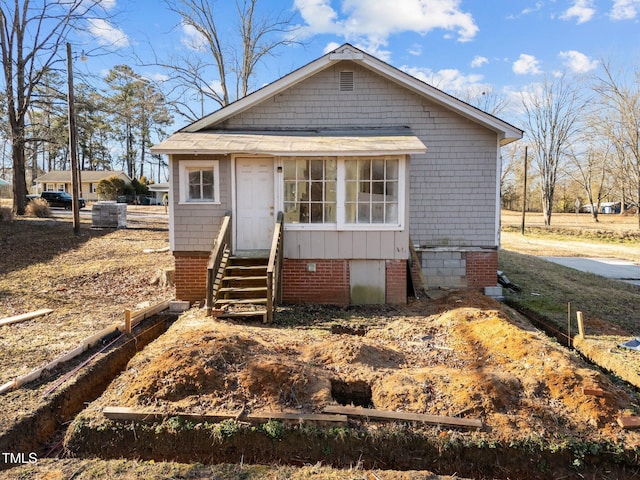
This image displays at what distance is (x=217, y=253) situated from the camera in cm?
785

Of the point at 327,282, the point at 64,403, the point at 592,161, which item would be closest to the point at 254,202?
the point at 327,282

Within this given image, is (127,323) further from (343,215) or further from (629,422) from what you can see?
(629,422)

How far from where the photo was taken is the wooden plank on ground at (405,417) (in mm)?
4172

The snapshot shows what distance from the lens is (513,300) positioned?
9.73m

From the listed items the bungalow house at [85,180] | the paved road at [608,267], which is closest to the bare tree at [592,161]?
the paved road at [608,267]

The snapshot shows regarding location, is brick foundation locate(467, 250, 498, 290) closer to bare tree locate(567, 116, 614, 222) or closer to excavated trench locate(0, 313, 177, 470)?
excavated trench locate(0, 313, 177, 470)

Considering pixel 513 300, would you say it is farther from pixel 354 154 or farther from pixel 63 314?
pixel 63 314

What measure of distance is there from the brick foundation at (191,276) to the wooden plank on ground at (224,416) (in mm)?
4664

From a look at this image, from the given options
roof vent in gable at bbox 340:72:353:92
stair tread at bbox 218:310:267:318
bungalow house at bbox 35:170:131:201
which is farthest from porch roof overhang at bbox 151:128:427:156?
bungalow house at bbox 35:170:131:201

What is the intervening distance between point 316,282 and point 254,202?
2208mm

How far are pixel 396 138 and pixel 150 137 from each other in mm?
52506

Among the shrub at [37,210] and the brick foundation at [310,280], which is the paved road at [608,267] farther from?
the shrub at [37,210]

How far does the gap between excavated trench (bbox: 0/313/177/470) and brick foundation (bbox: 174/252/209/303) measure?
174cm

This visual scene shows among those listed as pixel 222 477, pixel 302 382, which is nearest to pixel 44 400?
pixel 222 477
